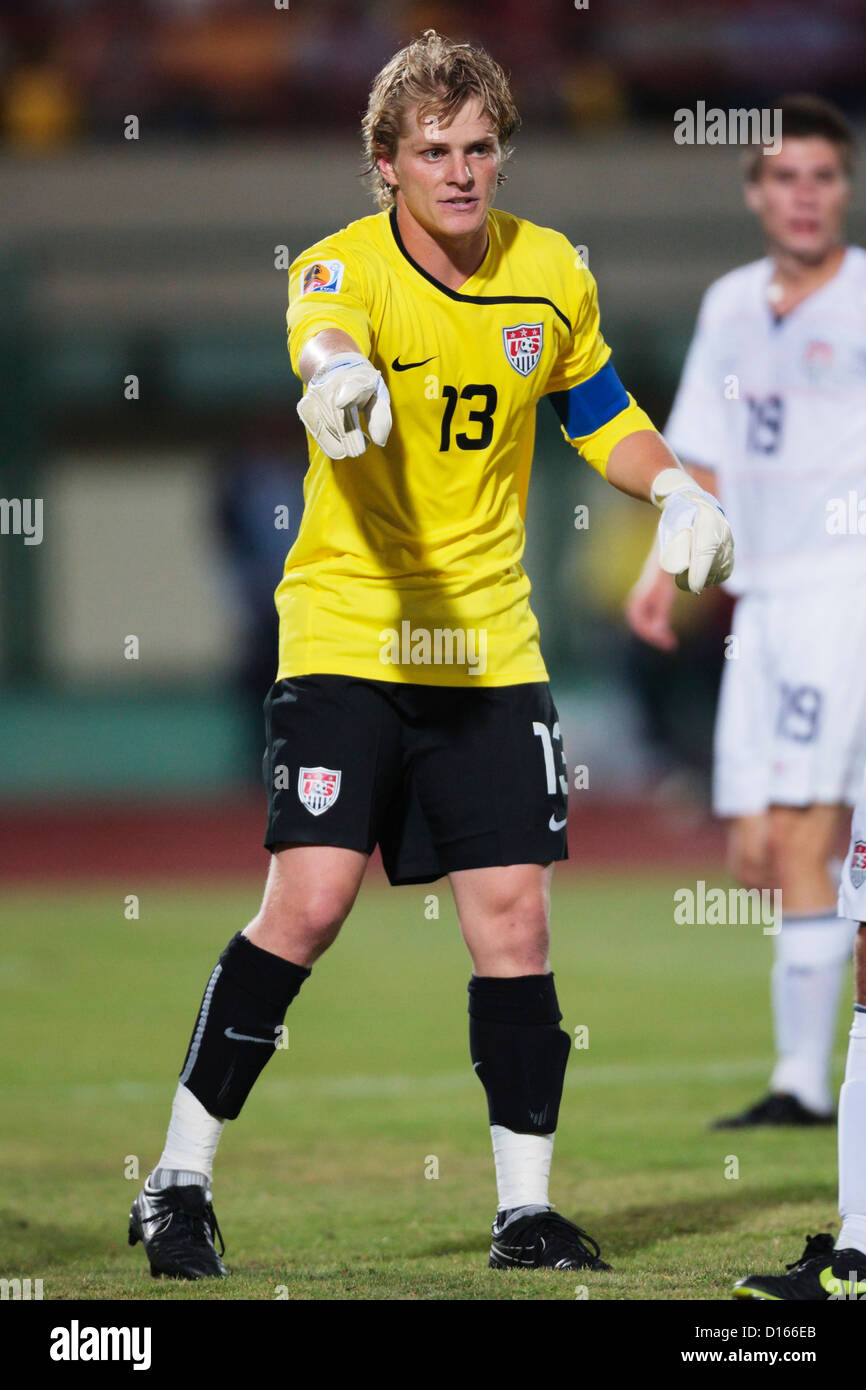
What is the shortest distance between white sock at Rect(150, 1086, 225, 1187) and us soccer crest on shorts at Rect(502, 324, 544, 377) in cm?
160

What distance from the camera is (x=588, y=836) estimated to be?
44.9 feet

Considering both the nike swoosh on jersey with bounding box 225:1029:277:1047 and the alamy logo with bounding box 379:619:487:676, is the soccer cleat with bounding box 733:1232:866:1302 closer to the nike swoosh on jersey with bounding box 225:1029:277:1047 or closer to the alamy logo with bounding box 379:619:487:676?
the nike swoosh on jersey with bounding box 225:1029:277:1047

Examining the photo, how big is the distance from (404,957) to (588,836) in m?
4.68

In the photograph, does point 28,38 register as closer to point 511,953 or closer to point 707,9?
point 707,9

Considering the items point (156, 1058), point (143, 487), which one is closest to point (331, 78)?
point (143, 487)

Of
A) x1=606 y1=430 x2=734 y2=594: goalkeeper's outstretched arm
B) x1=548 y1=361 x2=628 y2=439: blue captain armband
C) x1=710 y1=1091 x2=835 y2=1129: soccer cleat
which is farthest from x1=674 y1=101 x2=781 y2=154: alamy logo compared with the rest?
x1=606 y1=430 x2=734 y2=594: goalkeeper's outstretched arm

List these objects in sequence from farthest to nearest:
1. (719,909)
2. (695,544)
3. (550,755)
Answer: (719,909) < (550,755) < (695,544)

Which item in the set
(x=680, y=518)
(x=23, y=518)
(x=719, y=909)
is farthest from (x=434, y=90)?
(x=23, y=518)

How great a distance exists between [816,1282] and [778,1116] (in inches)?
84.2

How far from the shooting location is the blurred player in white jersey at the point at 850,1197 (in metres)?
3.39

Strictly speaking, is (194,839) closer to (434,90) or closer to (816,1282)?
(434,90)

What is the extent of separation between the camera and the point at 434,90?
3789 millimetres

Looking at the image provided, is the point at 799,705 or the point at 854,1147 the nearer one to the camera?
the point at 854,1147
